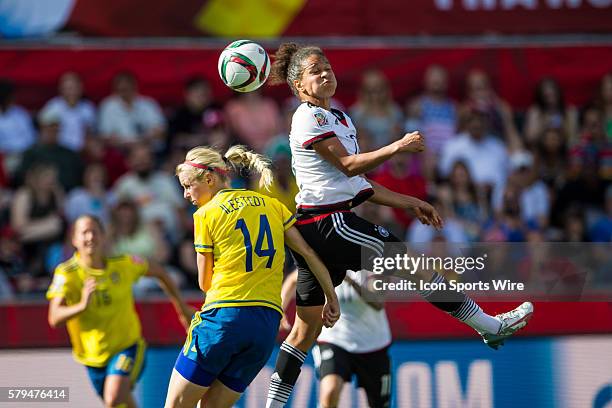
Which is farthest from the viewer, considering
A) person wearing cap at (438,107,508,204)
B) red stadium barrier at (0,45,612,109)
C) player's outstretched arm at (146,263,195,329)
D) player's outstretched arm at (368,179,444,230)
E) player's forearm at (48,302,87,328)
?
red stadium barrier at (0,45,612,109)

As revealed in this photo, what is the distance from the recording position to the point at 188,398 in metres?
6.59

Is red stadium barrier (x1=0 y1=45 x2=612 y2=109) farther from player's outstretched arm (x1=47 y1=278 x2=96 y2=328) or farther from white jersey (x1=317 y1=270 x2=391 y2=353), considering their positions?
player's outstretched arm (x1=47 y1=278 x2=96 y2=328)

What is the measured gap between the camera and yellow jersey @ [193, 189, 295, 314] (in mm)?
6570

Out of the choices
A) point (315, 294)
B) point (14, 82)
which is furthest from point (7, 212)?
point (315, 294)

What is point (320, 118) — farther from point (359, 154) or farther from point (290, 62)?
point (290, 62)

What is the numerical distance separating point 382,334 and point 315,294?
1826mm

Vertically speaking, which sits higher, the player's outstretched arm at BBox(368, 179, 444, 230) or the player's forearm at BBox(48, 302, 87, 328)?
the player's outstretched arm at BBox(368, 179, 444, 230)

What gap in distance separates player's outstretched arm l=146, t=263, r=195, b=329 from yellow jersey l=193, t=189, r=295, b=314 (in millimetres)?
1863

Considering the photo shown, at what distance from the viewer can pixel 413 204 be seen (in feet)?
23.6

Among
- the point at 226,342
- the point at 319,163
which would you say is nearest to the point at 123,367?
the point at 226,342

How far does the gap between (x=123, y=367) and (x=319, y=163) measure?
9.09 ft

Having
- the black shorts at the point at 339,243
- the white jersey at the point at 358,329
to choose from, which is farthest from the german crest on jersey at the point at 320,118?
the white jersey at the point at 358,329

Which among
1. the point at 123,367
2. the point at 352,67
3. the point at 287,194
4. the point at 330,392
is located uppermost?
the point at 352,67

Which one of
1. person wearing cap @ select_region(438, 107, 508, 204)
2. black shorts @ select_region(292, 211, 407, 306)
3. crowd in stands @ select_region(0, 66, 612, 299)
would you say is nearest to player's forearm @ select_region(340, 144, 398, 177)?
black shorts @ select_region(292, 211, 407, 306)
